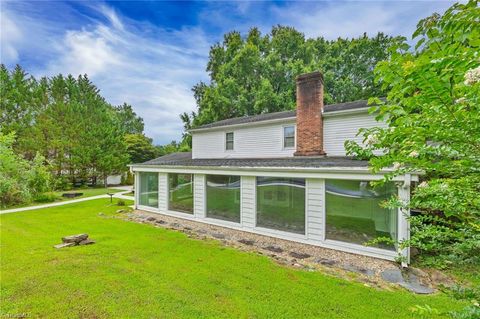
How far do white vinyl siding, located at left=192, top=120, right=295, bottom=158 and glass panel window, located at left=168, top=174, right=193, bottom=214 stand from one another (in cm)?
363

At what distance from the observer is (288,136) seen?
11.4 metres

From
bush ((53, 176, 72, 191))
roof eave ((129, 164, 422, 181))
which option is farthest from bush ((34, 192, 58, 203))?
roof eave ((129, 164, 422, 181))

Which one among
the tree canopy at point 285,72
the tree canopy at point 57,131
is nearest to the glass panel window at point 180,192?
the tree canopy at point 285,72

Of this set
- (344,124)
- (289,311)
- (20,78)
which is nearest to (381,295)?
(289,311)

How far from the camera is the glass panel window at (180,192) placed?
A: 10145mm

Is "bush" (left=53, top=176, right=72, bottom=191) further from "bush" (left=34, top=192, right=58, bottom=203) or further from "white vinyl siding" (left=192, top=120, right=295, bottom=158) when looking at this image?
"white vinyl siding" (left=192, top=120, right=295, bottom=158)

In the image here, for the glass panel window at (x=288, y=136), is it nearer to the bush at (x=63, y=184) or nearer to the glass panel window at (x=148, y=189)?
the glass panel window at (x=148, y=189)

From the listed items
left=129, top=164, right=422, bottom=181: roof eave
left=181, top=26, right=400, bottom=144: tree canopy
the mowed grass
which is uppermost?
left=181, top=26, right=400, bottom=144: tree canopy

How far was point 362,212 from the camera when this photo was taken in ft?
21.0

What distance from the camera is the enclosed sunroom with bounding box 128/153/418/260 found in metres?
6.09

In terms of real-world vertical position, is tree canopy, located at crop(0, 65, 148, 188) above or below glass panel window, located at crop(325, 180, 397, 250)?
above

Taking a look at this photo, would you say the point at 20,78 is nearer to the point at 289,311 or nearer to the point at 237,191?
the point at 237,191

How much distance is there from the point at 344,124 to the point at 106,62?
1153 centimetres

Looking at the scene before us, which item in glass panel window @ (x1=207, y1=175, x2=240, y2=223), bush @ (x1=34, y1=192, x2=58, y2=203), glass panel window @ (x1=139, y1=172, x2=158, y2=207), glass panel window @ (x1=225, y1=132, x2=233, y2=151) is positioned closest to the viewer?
glass panel window @ (x1=207, y1=175, x2=240, y2=223)
